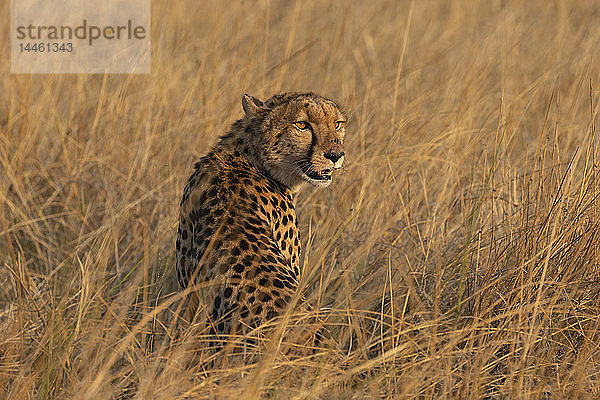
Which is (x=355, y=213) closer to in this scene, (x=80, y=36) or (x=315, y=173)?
(x=315, y=173)

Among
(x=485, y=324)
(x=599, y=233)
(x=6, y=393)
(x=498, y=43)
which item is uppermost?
(x=498, y=43)

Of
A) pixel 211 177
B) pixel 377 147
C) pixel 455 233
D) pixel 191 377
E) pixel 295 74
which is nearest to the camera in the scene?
pixel 191 377

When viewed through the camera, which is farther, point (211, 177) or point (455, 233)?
point (455, 233)

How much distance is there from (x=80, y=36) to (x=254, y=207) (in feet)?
10.2

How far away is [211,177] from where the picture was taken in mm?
3137

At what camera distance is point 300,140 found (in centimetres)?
335

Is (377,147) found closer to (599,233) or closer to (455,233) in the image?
(455,233)

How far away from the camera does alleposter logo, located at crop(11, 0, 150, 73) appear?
200 inches

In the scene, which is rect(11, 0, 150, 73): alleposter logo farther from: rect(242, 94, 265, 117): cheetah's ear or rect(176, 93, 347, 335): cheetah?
rect(176, 93, 347, 335): cheetah

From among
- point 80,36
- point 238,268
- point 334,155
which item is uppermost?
point 80,36

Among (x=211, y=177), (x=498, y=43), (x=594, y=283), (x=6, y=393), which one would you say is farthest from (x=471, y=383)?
(x=498, y=43)

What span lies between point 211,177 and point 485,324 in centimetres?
112

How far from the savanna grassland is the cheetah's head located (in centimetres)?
33

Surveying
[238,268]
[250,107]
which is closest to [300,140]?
[250,107]
